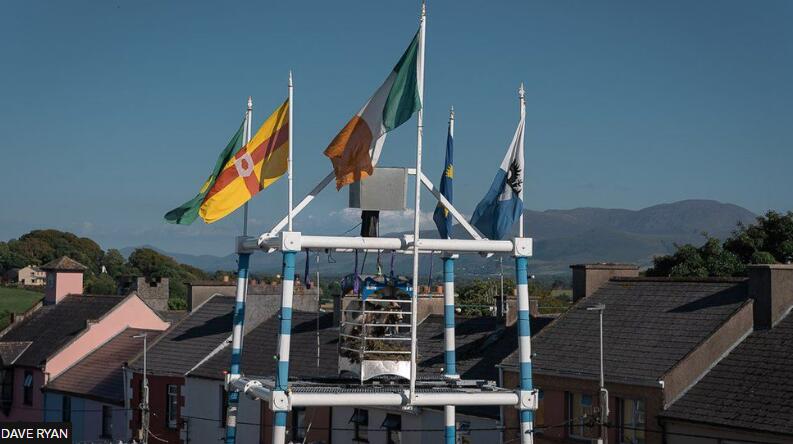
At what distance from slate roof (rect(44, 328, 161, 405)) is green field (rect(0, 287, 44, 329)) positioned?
7553 cm

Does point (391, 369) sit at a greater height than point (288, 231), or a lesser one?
lesser

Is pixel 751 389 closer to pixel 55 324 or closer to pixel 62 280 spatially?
pixel 55 324

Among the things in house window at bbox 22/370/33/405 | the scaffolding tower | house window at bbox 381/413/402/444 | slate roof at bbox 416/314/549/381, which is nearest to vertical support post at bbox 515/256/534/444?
the scaffolding tower

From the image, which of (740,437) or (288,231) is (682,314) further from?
(288,231)

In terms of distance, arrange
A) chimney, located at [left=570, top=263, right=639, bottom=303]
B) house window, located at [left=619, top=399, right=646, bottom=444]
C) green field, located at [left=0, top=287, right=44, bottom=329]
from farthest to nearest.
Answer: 1. green field, located at [left=0, top=287, right=44, bottom=329]
2. chimney, located at [left=570, top=263, right=639, bottom=303]
3. house window, located at [left=619, top=399, right=646, bottom=444]

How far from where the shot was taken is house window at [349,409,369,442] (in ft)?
185

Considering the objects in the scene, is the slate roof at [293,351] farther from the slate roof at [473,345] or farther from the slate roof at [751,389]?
the slate roof at [751,389]

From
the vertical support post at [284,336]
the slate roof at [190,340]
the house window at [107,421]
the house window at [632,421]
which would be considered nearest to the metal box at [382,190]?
the vertical support post at [284,336]

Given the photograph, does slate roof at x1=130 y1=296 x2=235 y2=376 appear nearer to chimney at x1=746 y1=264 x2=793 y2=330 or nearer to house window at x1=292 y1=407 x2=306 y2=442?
house window at x1=292 y1=407 x2=306 y2=442

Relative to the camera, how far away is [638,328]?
50.2 metres

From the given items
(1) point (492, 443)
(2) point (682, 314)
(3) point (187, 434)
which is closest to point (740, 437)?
(2) point (682, 314)

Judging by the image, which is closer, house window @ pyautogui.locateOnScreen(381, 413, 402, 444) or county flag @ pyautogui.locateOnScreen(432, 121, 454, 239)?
county flag @ pyautogui.locateOnScreen(432, 121, 454, 239)

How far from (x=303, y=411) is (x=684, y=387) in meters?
18.5

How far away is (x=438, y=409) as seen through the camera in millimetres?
52344
